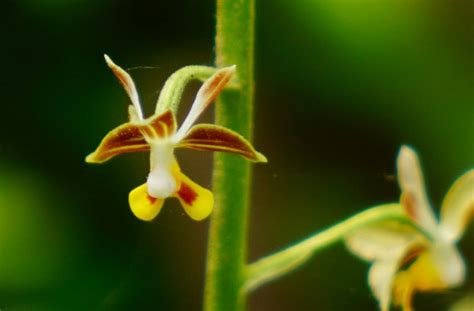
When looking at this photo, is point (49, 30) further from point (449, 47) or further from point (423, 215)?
point (423, 215)

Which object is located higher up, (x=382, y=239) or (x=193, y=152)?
(x=193, y=152)

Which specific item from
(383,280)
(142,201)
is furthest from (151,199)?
(383,280)

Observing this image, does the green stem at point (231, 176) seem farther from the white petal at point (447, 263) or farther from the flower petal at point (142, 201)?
the white petal at point (447, 263)

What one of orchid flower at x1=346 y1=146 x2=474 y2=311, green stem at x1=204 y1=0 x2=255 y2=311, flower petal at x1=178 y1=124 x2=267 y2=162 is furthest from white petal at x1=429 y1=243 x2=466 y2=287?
flower petal at x1=178 y1=124 x2=267 y2=162

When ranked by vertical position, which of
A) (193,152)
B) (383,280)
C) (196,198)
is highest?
(193,152)

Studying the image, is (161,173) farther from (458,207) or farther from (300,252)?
(458,207)

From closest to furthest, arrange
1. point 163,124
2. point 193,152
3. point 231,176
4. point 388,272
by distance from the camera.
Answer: point 163,124
point 231,176
point 388,272
point 193,152
